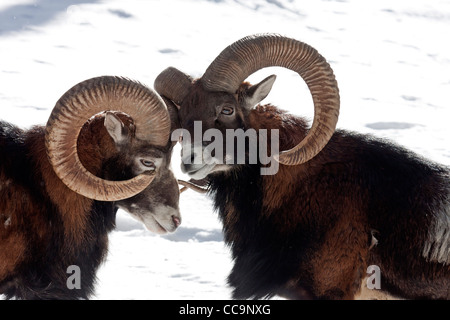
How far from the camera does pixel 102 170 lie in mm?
8742

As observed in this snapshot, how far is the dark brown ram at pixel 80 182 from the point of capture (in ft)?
26.9

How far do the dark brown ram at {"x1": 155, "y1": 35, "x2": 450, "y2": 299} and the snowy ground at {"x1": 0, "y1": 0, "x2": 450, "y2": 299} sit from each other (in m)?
3.06

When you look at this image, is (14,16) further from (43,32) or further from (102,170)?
(102,170)

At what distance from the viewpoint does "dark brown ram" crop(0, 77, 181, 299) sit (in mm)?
8203

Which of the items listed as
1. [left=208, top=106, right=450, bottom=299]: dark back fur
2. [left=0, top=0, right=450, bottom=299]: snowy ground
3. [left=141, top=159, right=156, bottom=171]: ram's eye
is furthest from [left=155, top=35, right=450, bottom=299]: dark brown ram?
[left=0, top=0, right=450, bottom=299]: snowy ground

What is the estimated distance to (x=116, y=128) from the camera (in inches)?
339

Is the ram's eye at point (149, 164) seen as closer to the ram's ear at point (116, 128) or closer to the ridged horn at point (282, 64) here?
the ram's ear at point (116, 128)

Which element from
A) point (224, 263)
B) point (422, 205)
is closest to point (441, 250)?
point (422, 205)

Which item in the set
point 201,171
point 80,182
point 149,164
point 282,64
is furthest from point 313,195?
point 80,182

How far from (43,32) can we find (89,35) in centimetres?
144

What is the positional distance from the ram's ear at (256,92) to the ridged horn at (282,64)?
0.51 feet

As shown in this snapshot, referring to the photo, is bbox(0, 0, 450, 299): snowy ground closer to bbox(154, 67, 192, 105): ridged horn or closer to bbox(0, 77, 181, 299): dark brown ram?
bbox(0, 77, 181, 299): dark brown ram

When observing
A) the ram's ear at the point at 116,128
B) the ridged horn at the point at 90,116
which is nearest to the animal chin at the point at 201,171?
the ridged horn at the point at 90,116

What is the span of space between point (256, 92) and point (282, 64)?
432 mm
